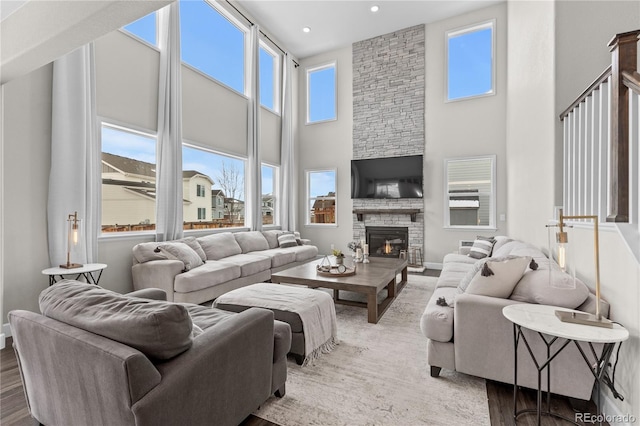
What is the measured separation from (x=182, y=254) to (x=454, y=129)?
5.66 metres

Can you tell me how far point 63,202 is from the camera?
3.21 m

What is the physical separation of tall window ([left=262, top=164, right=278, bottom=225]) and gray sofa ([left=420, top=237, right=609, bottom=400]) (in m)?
5.30

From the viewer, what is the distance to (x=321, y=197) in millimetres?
7672

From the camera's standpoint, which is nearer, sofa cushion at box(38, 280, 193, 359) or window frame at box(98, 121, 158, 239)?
sofa cushion at box(38, 280, 193, 359)

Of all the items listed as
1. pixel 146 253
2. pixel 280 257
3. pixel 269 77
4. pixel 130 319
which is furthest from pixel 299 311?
pixel 269 77

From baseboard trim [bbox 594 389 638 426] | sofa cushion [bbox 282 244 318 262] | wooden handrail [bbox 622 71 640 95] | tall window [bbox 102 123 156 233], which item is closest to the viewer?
wooden handrail [bbox 622 71 640 95]

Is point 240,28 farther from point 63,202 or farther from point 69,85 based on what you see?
point 63,202

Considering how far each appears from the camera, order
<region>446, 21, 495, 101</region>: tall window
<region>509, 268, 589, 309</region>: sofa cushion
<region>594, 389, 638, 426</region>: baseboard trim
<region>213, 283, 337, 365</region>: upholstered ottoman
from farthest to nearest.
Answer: <region>446, 21, 495, 101</region>: tall window → <region>213, 283, 337, 365</region>: upholstered ottoman → <region>509, 268, 589, 309</region>: sofa cushion → <region>594, 389, 638, 426</region>: baseboard trim

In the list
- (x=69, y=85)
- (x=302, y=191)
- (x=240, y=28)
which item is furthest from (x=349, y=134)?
(x=69, y=85)

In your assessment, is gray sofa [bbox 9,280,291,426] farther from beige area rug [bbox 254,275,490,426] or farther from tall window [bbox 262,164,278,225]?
tall window [bbox 262,164,278,225]

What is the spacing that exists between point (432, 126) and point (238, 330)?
6.19m

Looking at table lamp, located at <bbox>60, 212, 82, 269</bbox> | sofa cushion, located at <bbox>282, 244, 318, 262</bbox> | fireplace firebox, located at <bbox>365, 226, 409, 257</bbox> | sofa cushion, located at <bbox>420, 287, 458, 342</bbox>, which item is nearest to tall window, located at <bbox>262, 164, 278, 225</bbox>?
sofa cushion, located at <bbox>282, 244, 318, 262</bbox>

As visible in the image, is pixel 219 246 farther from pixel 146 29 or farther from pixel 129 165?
pixel 146 29

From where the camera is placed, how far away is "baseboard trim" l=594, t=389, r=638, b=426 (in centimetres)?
148
